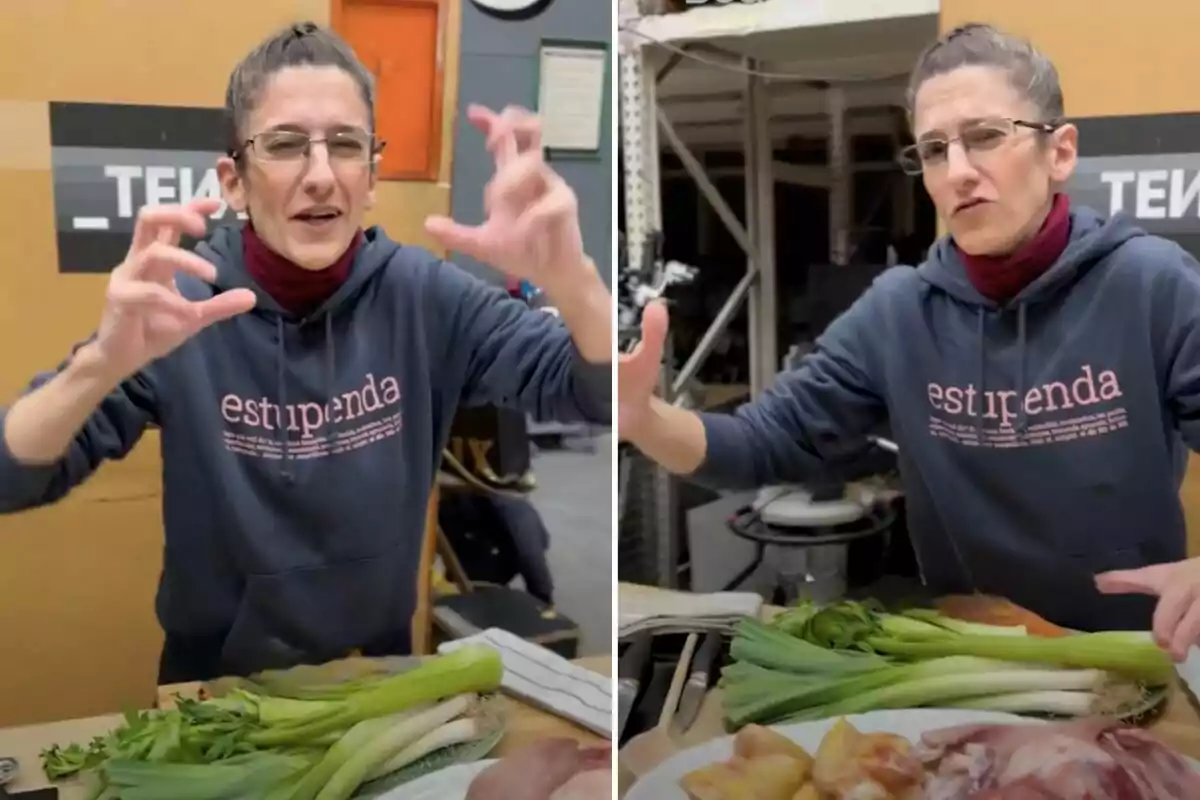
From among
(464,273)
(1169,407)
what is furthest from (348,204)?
(1169,407)

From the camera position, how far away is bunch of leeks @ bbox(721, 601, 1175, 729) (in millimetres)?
1117

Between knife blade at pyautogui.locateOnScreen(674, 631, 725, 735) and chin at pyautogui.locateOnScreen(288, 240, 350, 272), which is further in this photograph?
knife blade at pyautogui.locateOnScreen(674, 631, 725, 735)

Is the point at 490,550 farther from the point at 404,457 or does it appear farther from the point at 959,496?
the point at 959,496

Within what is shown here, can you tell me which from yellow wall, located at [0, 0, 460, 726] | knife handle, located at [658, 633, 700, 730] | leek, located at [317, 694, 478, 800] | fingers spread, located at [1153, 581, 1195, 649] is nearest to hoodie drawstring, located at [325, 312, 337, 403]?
yellow wall, located at [0, 0, 460, 726]

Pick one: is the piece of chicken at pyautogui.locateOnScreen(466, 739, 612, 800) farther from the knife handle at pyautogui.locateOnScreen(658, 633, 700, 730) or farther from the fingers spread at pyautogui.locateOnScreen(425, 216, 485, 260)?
the fingers spread at pyautogui.locateOnScreen(425, 216, 485, 260)

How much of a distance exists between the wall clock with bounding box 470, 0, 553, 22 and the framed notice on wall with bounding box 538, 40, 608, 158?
32 mm

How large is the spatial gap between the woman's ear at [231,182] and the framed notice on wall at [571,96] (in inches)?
11.1

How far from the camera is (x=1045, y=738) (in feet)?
3.70

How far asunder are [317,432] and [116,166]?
0.97 ft

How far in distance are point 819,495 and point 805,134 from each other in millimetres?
356

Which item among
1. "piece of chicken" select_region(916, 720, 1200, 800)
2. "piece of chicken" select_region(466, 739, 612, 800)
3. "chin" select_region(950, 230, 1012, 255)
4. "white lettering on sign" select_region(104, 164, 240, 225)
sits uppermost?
"white lettering on sign" select_region(104, 164, 240, 225)

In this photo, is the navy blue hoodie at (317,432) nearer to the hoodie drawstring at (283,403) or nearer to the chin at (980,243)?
the hoodie drawstring at (283,403)

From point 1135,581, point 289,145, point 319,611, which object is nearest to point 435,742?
point 319,611

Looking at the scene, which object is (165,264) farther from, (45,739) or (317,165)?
(45,739)
